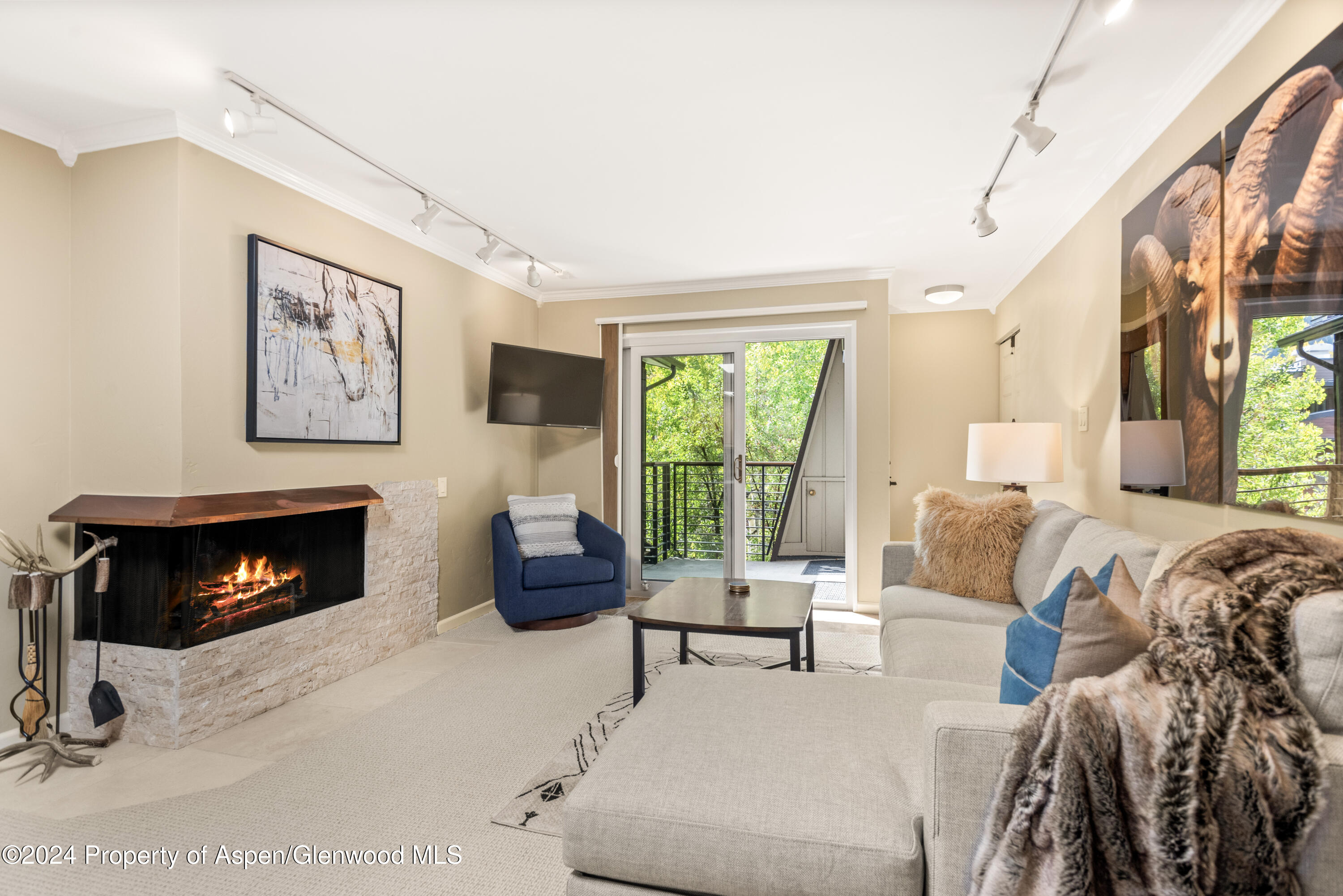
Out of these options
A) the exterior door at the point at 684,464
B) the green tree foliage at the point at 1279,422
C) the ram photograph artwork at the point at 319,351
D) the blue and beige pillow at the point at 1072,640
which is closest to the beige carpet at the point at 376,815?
the blue and beige pillow at the point at 1072,640

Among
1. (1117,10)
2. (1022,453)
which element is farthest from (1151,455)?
(1117,10)

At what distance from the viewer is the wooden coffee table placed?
248cm

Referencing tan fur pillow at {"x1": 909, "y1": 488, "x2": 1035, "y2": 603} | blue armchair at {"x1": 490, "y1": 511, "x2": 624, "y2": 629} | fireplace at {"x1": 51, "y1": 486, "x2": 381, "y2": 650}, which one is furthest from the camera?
blue armchair at {"x1": 490, "y1": 511, "x2": 624, "y2": 629}

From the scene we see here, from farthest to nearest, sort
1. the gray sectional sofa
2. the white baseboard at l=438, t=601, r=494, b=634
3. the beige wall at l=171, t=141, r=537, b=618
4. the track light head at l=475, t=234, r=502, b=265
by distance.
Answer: the white baseboard at l=438, t=601, r=494, b=634, the track light head at l=475, t=234, r=502, b=265, the beige wall at l=171, t=141, r=537, b=618, the gray sectional sofa

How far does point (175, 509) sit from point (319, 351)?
944 mm

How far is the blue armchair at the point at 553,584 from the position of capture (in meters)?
3.83

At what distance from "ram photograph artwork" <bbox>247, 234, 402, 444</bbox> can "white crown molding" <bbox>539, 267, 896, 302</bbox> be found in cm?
168

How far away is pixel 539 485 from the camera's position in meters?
5.11

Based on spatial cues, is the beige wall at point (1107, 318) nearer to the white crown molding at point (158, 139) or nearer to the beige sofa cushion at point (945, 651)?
the beige sofa cushion at point (945, 651)

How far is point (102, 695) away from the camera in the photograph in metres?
2.31

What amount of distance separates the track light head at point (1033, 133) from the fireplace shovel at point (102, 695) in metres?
3.53

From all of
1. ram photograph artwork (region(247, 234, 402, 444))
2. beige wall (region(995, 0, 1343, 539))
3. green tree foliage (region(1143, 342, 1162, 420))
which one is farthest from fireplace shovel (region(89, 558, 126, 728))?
green tree foliage (region(1143, 342, 1162, 420))

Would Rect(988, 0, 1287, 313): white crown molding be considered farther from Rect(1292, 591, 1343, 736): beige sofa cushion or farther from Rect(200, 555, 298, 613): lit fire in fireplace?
Rect(200, 555, 298, 613): lit fire in fireplace

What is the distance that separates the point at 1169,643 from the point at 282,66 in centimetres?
282
